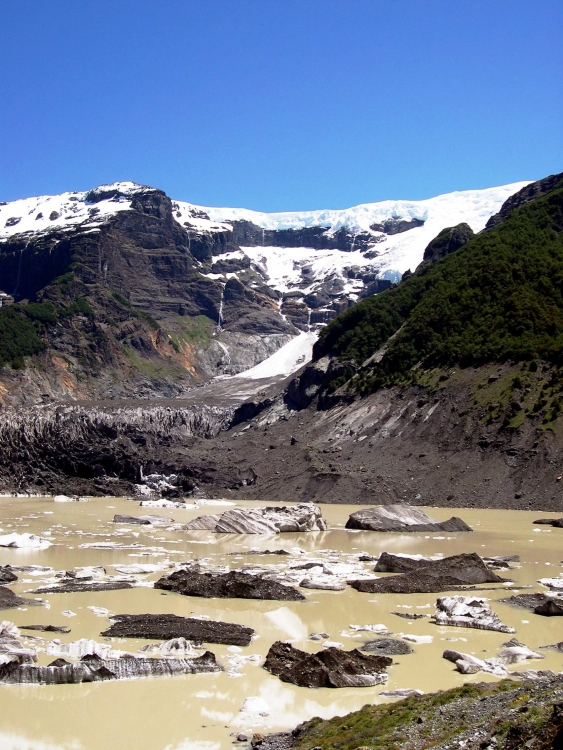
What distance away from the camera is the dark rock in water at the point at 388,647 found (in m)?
16.3

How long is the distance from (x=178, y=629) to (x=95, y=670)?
376 centimetres

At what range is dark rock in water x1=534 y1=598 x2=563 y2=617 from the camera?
20.2 metres

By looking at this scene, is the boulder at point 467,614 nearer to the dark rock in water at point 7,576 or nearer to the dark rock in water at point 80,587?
the dark rock in water at point 80,587

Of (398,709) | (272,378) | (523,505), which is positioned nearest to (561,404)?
(523,505)

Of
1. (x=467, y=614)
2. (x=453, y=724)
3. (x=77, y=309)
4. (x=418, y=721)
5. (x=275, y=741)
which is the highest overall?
(x=77, y=309)

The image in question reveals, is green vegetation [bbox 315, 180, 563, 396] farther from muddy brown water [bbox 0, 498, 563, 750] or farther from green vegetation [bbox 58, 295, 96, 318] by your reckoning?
green vegetation [bbox 58, 295, 96, 318]

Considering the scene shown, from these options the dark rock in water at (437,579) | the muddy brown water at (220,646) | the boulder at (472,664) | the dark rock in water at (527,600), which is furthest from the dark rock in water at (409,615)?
the boulder at (472,664)

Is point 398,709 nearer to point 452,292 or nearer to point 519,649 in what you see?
point 519,649

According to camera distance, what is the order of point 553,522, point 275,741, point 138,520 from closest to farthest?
point 275,741 < point 138,520 < point 553,522

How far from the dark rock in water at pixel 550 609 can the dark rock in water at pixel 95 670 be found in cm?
952

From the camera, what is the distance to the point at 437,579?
2478 cm

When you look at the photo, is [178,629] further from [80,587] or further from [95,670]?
[80,587]

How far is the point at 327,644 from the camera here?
56.5 feet

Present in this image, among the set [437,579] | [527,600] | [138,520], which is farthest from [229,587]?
[138,520]
